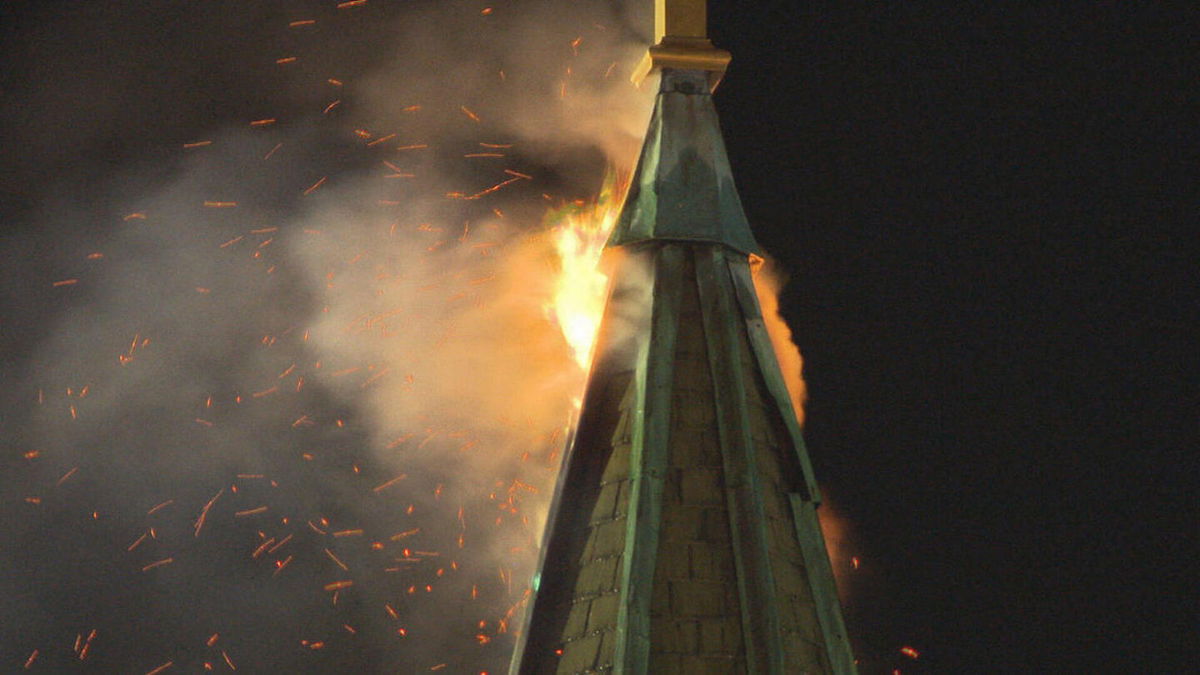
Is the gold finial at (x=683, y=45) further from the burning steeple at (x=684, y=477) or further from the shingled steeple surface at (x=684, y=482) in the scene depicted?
the shingled steeple surface at (x=684, y=482)

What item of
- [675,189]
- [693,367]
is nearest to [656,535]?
[693,367]

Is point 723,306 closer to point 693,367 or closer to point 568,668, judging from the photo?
point 693,367

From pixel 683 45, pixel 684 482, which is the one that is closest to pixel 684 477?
pixel 684 482

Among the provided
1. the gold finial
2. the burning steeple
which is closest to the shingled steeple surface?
→ the burning steeple

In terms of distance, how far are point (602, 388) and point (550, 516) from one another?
2.94 ft

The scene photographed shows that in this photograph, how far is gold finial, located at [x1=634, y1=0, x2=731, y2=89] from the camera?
934cm

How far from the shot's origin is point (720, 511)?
25.7 feet

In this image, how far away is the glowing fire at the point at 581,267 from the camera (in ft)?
36.6

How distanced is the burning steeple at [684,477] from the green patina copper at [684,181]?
11mm

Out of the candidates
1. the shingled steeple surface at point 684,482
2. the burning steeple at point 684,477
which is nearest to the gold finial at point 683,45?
the burning steeple at point 684,477

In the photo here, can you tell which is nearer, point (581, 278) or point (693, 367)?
point (693, 367)

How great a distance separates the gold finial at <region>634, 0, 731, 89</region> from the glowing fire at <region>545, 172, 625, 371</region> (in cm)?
154

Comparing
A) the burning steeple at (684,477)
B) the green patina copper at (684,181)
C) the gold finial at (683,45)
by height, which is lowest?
the burning steeple at (684,477)

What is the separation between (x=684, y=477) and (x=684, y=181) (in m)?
2.13
